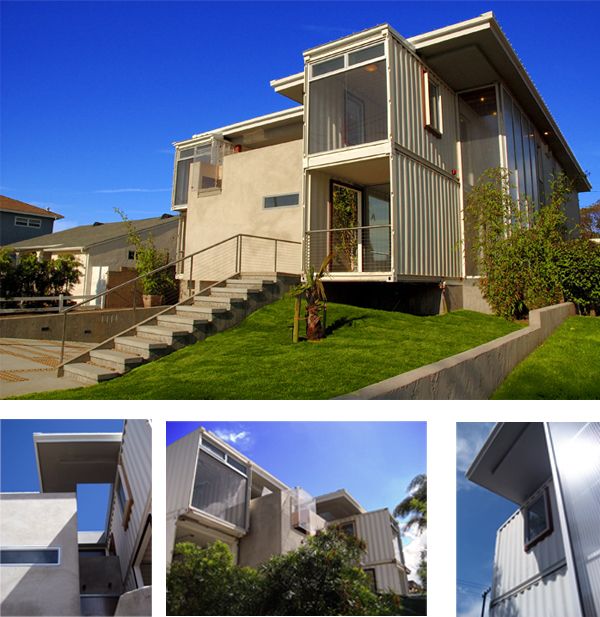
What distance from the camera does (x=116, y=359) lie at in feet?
11.5

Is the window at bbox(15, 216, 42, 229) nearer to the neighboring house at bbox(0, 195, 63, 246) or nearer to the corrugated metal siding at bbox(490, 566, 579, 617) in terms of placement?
the neighboring house at bbox(0, 195, 63, 246)

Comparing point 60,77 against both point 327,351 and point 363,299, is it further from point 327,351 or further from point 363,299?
point 363,299

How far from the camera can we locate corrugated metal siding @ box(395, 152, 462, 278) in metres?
4.83

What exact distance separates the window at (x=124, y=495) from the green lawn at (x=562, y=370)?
3041mm

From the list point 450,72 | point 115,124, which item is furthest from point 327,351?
point 450,72

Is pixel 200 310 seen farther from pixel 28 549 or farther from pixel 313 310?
pixel 28 549

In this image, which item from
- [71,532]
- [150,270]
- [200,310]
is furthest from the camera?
[150,270]

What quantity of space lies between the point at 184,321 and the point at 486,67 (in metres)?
4.63

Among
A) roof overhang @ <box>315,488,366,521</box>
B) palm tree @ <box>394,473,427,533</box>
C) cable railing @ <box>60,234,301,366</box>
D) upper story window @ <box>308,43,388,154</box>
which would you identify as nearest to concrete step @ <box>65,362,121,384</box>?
cable railing @ <box>60,234,301,366</box>

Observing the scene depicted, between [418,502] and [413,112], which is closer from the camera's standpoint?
[418,502]

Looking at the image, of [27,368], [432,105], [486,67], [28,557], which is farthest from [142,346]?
[486,67]

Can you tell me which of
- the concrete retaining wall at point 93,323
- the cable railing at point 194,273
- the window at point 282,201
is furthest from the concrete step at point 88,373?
the window at point 282,201

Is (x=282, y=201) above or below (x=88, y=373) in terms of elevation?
above

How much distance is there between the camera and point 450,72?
226 inches
